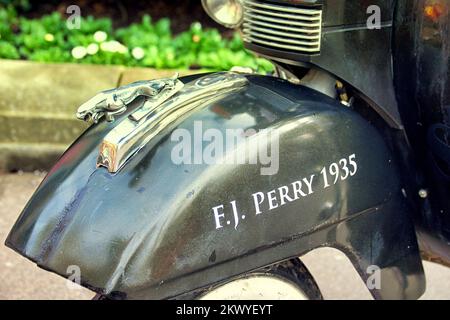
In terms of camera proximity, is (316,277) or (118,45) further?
(118,45)

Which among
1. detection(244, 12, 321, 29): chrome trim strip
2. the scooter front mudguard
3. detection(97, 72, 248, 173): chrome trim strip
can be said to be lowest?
the scooter front mudguard

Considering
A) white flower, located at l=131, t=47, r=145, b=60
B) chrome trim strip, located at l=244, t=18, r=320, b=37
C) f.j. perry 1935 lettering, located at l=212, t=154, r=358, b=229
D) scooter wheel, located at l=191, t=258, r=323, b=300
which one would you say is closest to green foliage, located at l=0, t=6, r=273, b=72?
white flower, located at l=131, t=47, r=145, b=60

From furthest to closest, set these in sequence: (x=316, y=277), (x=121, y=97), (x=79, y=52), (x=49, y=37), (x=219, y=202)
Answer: (x=49, y=37)
(x=79, y=52)
(x=316, y=277)
(x=121, y=97)
(x=219, y=202)

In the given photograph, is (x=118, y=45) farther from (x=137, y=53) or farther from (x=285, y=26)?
(x=285, y=26)

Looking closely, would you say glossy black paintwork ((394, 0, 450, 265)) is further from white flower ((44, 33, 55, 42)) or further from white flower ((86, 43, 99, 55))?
white flower ((44, 33, 55, 42))

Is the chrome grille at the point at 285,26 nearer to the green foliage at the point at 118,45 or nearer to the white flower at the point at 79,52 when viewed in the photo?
the green foliage at the point at 118,45

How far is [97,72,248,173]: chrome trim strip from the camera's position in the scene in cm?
169

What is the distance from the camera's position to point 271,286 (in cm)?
191

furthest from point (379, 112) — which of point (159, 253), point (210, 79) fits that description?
point (159, 253)

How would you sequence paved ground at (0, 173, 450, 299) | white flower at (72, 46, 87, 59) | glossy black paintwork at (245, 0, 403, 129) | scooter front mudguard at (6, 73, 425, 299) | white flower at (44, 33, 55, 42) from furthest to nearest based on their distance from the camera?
1. white flower at (44, 33, 55, 42)
2. white flower at (72, 46, 87, 59)
3. paved ground at (0, 173, 450, 299)
4. glossy black paintwork at (245, 0, 403, 129)
5. scooter front mudguard at (6, 73, 425, 299)

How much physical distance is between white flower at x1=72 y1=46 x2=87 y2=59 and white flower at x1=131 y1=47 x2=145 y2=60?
294 mm

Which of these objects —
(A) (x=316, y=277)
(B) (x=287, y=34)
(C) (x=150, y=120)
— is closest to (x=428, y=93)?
(B) (x=287, y=34)

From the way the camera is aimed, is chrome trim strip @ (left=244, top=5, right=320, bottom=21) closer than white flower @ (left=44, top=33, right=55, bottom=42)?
Yes

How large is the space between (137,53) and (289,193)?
128 inches
